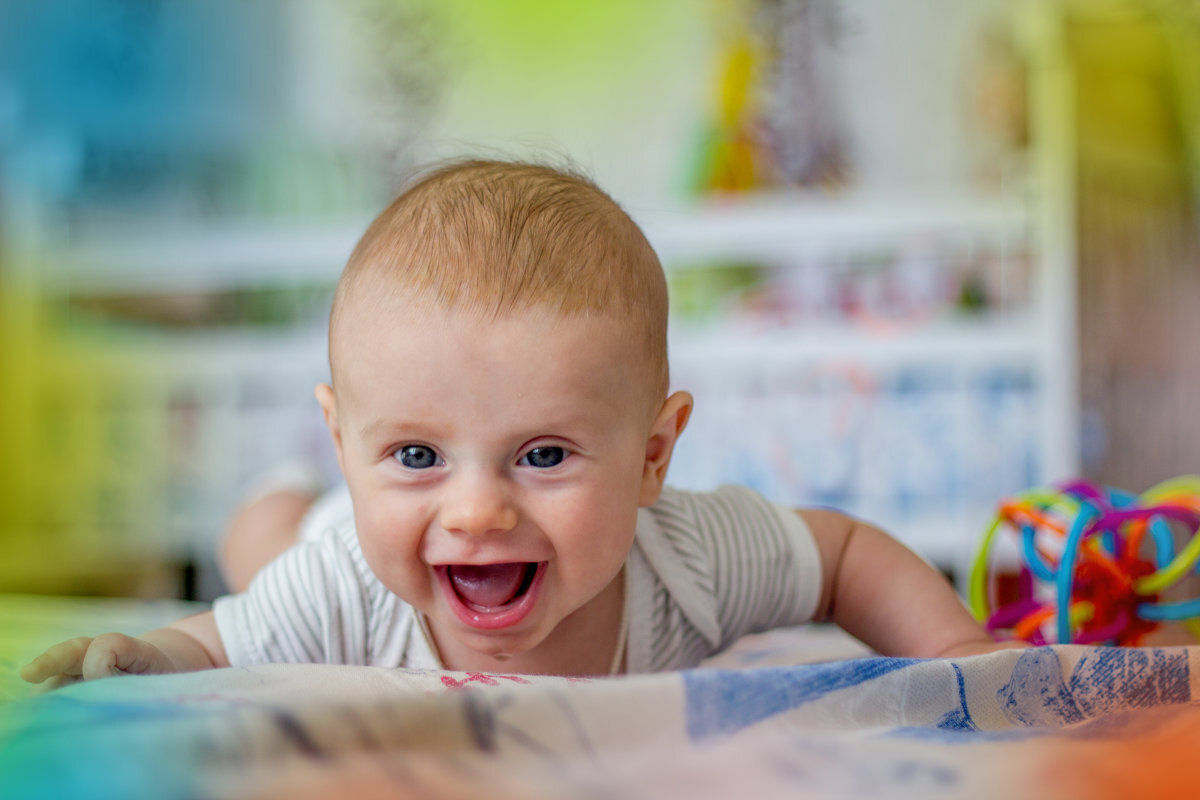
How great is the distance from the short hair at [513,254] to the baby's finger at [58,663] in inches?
9.1

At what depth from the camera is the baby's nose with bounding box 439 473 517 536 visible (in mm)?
602

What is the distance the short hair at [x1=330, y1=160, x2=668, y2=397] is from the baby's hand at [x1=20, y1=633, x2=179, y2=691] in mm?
217

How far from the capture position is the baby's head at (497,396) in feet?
2.02

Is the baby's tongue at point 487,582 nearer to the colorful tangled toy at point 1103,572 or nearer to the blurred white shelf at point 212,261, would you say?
the colorful tangled toy at point 1103,572

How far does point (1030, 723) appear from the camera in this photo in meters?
0.57

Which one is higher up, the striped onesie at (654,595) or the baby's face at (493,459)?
the baby's face at (493,459)

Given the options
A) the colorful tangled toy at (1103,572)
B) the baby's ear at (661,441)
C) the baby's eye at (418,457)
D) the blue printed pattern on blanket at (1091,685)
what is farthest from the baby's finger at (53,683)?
the colorful tangled toy at (1103,572)

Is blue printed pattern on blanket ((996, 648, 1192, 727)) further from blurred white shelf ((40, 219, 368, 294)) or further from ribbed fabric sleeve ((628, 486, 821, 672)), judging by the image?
blurred white shelf ((40, 219, 368, 294))

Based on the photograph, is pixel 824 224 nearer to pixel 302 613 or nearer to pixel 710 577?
pixel 710 577

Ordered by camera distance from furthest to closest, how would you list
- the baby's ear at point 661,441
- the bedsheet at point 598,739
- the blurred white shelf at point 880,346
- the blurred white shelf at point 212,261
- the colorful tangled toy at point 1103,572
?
1. the blurred white shelf at point 212,261
2. the blurred white shelf at point 880,346
3. the colorful tangled toy at point 1103,572
4. the baby's ear at point 661,441
5. the bedsheet at point 598,739

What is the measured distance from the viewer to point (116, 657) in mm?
623

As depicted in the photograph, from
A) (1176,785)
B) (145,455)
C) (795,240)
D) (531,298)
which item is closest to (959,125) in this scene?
(795,240)

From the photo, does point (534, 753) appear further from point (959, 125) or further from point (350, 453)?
point (959, 125)

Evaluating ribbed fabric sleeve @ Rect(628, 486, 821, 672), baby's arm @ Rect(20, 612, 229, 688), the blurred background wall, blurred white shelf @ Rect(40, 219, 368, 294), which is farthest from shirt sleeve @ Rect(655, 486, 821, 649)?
blurred white shelf @ Rect(40, 219, 368, 294)
